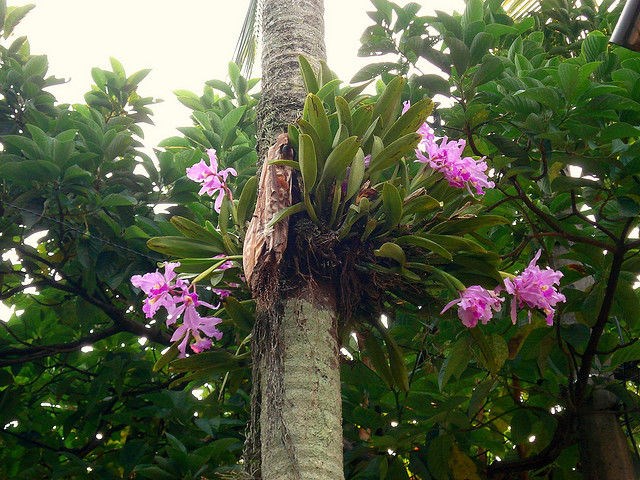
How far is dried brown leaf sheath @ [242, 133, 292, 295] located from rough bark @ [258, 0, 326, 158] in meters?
0.24

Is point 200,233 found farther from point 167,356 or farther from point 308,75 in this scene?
point 308,75

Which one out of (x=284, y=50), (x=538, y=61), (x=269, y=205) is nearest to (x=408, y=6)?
(x=538, y=61)

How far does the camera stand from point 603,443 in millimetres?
2291

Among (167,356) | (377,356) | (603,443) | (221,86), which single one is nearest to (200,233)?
(167,356)

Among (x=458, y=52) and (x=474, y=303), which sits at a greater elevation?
(x=458, y=52)

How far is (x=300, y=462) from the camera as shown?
1265mm

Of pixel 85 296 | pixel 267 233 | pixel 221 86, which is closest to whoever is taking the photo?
pixel 267 233

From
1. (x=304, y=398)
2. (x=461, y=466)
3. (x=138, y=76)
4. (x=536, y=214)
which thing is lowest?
(x=304, y=398)

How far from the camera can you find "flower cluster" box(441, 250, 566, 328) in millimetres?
1592

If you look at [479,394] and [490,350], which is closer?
[490,350]

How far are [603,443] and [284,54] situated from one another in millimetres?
1551

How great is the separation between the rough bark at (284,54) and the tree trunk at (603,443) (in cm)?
135

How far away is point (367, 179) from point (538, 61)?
→ 1.13 meters

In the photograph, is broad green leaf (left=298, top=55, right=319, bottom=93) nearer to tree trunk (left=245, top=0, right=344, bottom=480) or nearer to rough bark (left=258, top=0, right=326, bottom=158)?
rough bark (left=258, top=0, right=326, bottom=158)
